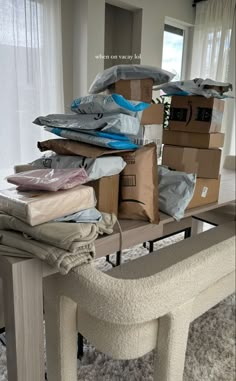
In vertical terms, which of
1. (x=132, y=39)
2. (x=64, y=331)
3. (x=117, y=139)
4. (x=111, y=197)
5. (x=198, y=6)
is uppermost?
(x=198, y=6)

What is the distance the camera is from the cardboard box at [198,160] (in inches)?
56.7

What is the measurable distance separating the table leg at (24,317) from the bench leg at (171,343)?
330 mm

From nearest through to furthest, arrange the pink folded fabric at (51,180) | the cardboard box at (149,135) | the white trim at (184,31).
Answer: the pink folded fabric at (51,180) < the cardboard box at (149,135) < the white trim at (184,31)

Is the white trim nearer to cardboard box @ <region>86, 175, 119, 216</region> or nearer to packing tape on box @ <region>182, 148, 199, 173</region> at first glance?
packing tape on box @ <region>182, 148, 199, 173</region>

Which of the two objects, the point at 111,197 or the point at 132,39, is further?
the point at 132,39

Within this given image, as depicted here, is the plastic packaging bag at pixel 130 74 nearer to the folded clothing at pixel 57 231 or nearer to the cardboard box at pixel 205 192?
the cardboard box at pixel 205 192

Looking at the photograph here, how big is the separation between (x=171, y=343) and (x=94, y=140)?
638 millimetres

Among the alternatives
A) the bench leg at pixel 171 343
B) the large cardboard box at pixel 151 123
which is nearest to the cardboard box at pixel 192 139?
the large cardboard box at pixel 151 123

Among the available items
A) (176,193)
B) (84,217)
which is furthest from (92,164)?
(176,193)

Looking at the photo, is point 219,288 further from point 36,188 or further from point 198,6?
point 198,6

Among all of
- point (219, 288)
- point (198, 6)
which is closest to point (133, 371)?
point (219, 288)

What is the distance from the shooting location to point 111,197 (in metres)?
1.06

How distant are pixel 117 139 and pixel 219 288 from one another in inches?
24.9

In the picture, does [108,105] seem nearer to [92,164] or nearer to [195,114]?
[92,164]
